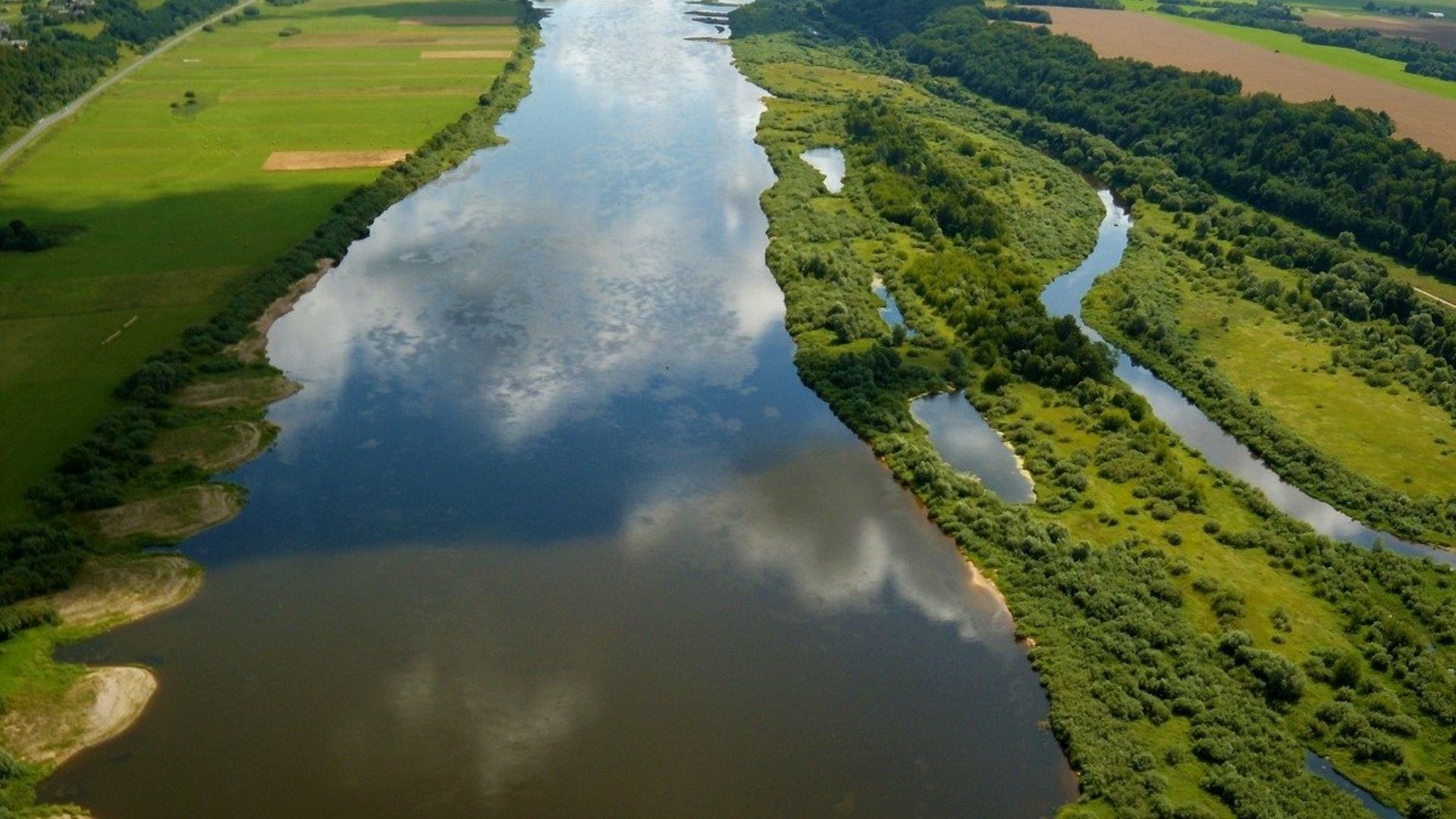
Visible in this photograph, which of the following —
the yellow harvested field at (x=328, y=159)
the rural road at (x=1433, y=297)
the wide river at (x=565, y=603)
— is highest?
the yellow harvested field at (x=328, y=159)

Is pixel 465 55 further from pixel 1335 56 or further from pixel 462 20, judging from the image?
pixel 1335 56

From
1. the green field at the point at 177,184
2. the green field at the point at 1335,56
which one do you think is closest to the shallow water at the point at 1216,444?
the green field at the point at 177,184

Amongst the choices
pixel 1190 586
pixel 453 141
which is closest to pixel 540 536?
pixel 1190 586

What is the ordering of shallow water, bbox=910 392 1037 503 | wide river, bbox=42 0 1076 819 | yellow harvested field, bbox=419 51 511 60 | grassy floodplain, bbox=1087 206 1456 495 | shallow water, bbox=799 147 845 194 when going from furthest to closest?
1. yellow harvested field, bbox=419 51 511 60
2. shallow water, bbox=799 147 845 194
3. grassy floodplain, bbox=1087 206 1456 495
4. shallow water, bbox=910 392 1037 503
5. wide river, bbox=42 0 1076 819

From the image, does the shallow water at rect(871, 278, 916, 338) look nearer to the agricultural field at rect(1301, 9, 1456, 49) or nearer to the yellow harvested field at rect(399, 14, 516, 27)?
the yellow harvested field at rect(399, 14, 516, 27)

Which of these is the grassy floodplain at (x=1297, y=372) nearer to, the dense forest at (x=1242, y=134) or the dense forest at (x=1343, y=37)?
the dense forest at (x=1242, y=134)

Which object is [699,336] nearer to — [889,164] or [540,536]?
[540,536]

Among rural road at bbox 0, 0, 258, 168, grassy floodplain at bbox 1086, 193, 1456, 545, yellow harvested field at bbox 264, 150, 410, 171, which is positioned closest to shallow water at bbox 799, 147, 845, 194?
grassy floodplain at bbox 1086, 193, 1456, 545
